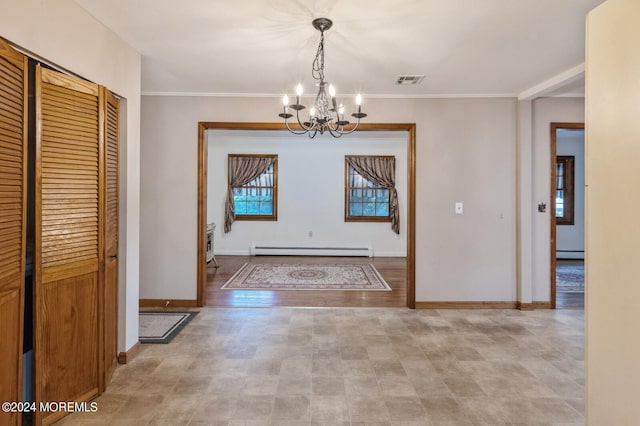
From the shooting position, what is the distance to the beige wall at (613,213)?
3.63 ft

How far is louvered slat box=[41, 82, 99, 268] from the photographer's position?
6.24 feet

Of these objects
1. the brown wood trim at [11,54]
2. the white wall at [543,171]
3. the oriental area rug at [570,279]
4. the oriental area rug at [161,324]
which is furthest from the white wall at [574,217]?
the brown wood trim at [11,54]

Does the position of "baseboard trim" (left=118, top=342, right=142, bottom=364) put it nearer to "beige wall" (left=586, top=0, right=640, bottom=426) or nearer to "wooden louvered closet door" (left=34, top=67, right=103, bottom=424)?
"wooden louvered closet door" (left=34, top=67, right=103, bottom=424)

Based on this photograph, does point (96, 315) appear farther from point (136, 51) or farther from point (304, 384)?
point (136, 51)

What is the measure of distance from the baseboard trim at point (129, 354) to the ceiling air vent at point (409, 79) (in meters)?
3.42

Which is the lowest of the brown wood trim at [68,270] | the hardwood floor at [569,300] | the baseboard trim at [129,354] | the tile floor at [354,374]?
the tile floor at [354,374]

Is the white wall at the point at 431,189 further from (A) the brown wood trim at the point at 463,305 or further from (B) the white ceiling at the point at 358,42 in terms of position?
(B) the white ceiling at the point at 358,42

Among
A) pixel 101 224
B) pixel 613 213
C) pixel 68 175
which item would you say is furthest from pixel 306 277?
pixel 613 213

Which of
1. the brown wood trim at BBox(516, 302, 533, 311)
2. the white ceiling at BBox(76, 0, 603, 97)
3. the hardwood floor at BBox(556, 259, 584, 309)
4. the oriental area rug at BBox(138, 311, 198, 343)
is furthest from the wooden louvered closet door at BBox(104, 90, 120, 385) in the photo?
the hardwood floor at BBox(556, 259, 584, 309)

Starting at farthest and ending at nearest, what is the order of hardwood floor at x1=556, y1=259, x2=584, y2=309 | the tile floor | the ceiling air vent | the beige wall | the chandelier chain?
hardwood floor at x1=556, y1=259, x2=584, y2=309 → the ceiling air vent → the chandelier chain → the tile floor → the beige wall

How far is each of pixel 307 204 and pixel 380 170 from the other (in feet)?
5.79

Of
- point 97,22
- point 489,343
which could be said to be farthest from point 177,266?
point 489,343

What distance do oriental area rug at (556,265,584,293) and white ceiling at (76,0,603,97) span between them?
278cm

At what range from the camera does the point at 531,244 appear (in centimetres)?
406
